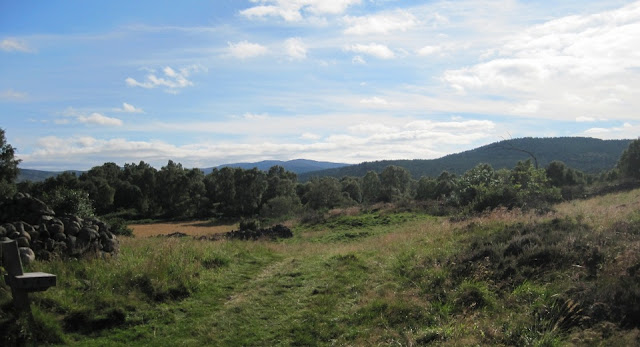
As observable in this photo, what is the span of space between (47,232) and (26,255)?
1.25 metres

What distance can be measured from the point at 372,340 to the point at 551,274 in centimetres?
398

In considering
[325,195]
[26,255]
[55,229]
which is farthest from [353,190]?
[26,255]

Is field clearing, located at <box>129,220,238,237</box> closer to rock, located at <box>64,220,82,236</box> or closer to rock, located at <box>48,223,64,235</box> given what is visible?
rock, located at <box>64,220,82,236</box>

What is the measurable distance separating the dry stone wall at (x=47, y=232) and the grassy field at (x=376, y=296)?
657 millimetres

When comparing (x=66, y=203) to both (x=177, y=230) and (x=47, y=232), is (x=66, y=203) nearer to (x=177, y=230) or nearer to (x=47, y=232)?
(x=47, y=232)

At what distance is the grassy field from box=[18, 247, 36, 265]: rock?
0.24 metres

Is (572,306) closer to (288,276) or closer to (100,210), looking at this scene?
(288,276)

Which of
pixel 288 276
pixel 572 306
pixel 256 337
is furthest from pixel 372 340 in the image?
pixel 288 276

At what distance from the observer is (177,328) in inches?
284

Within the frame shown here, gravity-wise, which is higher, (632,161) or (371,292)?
(632,161)

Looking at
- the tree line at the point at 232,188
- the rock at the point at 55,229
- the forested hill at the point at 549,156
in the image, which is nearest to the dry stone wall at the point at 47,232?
the rock at the point at 55,229

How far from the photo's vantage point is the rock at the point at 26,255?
841 centimetres

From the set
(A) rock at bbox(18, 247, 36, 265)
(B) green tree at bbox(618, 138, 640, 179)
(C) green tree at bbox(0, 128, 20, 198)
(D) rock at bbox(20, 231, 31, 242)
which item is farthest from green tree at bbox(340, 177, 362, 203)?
(A) rock at bbox(18, 247, 36, 265)

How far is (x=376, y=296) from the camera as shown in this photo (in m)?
8.63
